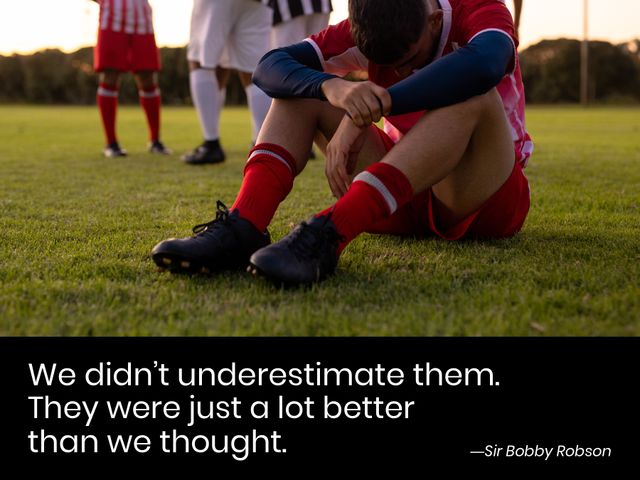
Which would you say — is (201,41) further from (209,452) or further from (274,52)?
(209,452)

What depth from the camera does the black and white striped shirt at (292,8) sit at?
5.09m

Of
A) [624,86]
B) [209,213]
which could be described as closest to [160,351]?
[209,213]

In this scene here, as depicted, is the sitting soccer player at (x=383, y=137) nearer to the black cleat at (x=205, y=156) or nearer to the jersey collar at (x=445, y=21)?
the jersey collar at (x=445, y=21)

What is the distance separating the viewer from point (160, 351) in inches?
50.9

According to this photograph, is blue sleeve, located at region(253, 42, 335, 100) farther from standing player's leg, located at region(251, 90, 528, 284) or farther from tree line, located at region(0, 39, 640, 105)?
tree line, located at region(0, 39, 640, 105)

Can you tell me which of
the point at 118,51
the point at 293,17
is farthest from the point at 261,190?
the point at 118,51

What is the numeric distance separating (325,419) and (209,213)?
77.6 inches

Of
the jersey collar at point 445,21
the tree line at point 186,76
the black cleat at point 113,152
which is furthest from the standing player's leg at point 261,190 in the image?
the tree line at point 186,76

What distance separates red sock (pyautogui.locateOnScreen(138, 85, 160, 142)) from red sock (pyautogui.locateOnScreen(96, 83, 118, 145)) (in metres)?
0.29

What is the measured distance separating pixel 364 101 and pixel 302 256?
1.45 ft

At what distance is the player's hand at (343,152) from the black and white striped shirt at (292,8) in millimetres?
3482

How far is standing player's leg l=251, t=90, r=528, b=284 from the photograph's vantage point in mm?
1652

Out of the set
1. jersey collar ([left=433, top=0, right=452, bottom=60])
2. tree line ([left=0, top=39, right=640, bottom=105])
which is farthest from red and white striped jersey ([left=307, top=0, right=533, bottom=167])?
tree line ([left=0, top=39, right=640, bottom=105])

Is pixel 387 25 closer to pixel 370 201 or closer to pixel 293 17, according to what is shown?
pixel 370 201
